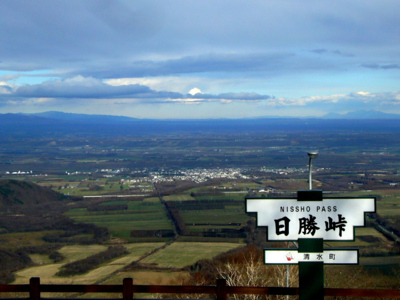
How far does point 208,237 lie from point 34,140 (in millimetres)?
94798

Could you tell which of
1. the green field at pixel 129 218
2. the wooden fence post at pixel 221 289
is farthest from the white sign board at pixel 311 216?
the green field at pixel 129 218

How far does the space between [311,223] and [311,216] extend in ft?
0.31

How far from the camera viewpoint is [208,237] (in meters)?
23.0

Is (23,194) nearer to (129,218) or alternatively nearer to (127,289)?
(129,218)

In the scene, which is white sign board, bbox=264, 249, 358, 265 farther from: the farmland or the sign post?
the farmland

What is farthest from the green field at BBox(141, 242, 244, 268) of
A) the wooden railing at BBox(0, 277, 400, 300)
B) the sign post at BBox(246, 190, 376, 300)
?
the wooden railing at BBox(0, 277, 400, 300)

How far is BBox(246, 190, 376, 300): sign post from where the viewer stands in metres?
5.74

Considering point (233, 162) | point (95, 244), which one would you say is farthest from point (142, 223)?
point (233, 162)

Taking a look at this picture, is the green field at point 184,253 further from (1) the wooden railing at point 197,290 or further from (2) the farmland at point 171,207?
(1) the wooden railing at point 197,290

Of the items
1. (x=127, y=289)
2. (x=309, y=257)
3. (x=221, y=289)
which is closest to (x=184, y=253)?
(x=309, y=257)

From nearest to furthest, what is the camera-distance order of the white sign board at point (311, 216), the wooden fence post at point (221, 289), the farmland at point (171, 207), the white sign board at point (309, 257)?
the wooden fence post at point (221, 289) < the white sign board at point (309, 257) < the white sign board at point (311, 216) < the farmland at point (171, 207)

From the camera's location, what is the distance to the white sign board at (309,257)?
223 inches

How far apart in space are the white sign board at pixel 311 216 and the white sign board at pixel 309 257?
0.19 m

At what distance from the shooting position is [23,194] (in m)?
35.7
